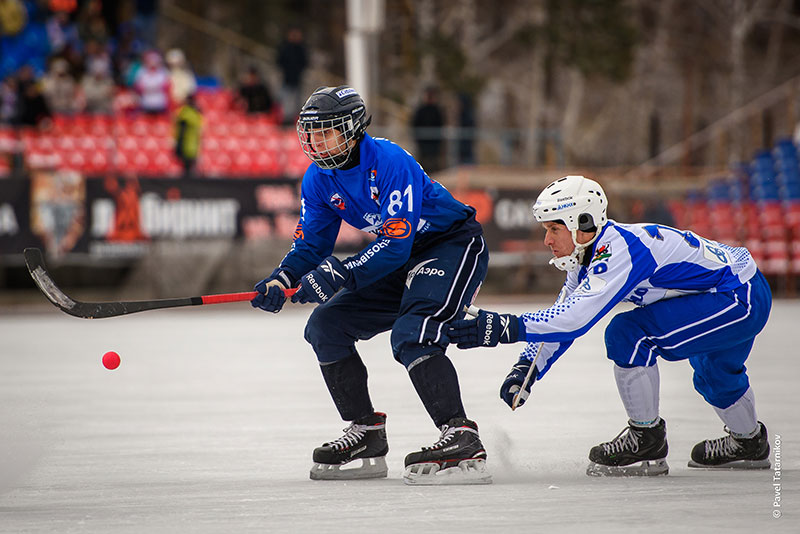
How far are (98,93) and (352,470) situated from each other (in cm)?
1695

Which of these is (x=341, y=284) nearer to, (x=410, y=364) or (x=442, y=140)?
(x=410, y=364)

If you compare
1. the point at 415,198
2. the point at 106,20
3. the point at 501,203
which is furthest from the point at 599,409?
the point at 106,20

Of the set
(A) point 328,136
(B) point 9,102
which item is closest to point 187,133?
(B) point 9,102

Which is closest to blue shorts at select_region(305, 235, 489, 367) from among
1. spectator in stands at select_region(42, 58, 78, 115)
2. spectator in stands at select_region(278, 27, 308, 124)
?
spectator in stands at select_region(42, 58, 78, 115)

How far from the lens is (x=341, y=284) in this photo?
15.6 ft

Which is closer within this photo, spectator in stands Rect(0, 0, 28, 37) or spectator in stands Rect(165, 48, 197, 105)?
spectator in stands Rect(165, 48, 197, 105)

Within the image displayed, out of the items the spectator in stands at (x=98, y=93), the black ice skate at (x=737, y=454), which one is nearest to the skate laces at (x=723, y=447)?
the black ice skate at (x=737, y=454)

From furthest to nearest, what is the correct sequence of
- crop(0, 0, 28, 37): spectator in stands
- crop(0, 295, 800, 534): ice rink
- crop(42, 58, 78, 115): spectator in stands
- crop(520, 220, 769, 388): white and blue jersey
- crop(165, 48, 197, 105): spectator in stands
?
crop(0, 0, 28, 37): spectator in stands → crop(42, 58, 78, 115): spectator in stands → crop(165, 48, 197, 105): spectator in stands → crop(520, 220, 769, 388): white and blue jersey → crop(0, 295, 800, 534): ice rink

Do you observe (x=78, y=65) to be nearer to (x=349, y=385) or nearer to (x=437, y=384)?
(x=349, y=385)

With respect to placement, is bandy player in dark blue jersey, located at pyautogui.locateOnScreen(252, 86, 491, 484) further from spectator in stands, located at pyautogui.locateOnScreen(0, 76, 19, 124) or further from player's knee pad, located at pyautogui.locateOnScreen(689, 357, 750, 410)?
spectator in stands, located at pyautogui.locateOnScreen(0, 76, 19, 124)

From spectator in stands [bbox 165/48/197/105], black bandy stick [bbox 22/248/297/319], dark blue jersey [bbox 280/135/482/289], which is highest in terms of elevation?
spectator in stands [bbox 165/48/197/105]

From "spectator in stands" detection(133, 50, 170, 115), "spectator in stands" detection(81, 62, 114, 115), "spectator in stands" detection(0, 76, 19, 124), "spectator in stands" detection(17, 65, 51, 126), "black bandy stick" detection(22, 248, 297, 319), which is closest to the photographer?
"black bandy stick" detection(22, 248, 297, 319)

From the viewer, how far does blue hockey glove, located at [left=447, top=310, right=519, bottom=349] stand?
4465 millimetres

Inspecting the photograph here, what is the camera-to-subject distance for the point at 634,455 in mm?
4824
